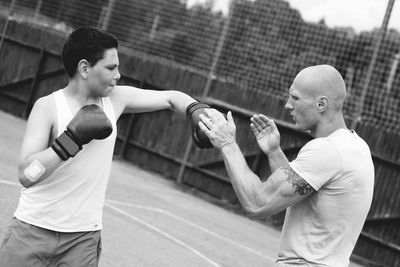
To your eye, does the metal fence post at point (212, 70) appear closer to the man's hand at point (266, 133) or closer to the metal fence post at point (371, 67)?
the metal fence post at point (371, 67)

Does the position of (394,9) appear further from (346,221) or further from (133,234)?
(346,221)

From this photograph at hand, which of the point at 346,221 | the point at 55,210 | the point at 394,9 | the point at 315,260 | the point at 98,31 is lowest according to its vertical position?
the point at 55,210

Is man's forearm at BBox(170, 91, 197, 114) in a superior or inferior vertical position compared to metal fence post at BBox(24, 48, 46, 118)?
superior

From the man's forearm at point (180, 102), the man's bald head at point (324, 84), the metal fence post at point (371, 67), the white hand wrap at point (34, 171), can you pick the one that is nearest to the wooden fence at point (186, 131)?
the metal fence post at point (371, 67)

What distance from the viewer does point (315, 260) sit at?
9.00 feet

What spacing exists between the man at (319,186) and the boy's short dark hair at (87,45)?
0.87 metres

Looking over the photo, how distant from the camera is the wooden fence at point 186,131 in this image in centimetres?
923

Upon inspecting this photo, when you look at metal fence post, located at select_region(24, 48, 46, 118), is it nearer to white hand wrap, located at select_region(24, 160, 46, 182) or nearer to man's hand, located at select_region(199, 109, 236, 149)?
man's hand, located at select_region(199, 109, 236, 149)

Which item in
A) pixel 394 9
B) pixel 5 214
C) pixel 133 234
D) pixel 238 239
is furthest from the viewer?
pixel 394 9

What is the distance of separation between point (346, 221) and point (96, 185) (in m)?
1.21

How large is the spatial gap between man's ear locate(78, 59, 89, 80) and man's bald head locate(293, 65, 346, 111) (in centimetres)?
106

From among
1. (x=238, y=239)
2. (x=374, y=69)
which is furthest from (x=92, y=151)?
(x=374, y=69)

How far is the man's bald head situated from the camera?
288 centimetres

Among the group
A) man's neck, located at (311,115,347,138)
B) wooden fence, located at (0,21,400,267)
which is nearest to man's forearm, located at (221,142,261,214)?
man's neck, located at (311,115,347,138)
